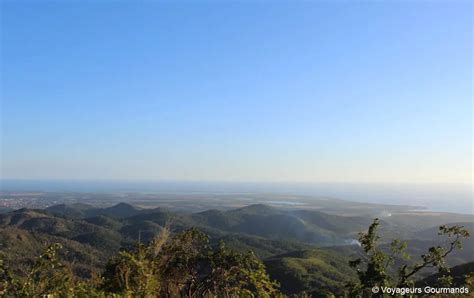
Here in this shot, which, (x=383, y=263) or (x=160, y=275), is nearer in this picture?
(x=160, y=275)

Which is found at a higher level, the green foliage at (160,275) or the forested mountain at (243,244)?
the green foliage at (160,275)

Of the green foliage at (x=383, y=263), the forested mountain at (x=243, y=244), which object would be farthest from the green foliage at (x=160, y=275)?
the forested mountain at (x=243, y=244)

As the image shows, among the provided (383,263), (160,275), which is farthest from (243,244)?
(160,275)

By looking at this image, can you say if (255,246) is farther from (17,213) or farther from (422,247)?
(17,213)

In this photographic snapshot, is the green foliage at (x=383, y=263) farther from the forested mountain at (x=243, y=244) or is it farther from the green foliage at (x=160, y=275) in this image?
the forested mountain at (x=243, y=244)

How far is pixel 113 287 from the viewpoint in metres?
6.51

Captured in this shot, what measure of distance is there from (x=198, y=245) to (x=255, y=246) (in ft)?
461

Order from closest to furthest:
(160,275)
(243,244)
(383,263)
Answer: (160,275) < (383,263) < (243,244)

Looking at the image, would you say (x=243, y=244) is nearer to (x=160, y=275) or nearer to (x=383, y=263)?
(x=383, y=263)

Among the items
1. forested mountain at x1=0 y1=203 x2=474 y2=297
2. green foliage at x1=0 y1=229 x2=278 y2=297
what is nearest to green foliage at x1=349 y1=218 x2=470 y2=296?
green foliage at x1=0 y1=229 x2=278 y2=297

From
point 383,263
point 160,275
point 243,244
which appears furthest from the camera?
point 243,244

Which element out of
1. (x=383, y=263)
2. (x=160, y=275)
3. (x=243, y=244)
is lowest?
(x=243, y=244)

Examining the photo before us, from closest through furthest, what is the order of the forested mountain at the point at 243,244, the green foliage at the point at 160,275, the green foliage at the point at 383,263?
the green foliage at the point at 160,275 → the green foliage at the point at 383,263 → the forested mountain at the point at 243,244

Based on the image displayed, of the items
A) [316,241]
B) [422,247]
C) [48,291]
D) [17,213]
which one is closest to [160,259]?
[48,291]
